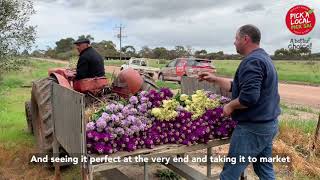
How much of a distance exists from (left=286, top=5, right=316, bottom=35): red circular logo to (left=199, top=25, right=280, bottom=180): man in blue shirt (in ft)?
9.12

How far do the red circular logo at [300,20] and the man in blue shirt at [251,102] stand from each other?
2.78 meters

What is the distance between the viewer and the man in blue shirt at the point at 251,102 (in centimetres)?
397

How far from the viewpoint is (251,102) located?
397cm

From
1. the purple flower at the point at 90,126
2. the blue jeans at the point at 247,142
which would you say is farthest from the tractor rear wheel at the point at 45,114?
the blue jeans at the point at 247,142

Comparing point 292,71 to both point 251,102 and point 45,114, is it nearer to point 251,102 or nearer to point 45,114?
point 45,114

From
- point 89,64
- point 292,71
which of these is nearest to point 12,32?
point 89,64

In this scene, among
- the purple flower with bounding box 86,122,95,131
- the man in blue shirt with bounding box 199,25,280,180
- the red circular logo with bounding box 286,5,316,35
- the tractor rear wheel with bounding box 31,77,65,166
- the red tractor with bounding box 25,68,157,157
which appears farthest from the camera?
the red circular logo with bounding box 286,5,316,35

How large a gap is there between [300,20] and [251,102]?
328cm

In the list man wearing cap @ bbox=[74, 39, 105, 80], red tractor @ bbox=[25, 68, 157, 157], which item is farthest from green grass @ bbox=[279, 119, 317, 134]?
man wearing cap @ bbox=[74, 39, 105, 80]

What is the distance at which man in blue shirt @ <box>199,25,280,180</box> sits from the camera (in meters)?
3.97

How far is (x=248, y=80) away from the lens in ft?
13.0

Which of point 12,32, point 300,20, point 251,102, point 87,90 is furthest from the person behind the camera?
point 12,32

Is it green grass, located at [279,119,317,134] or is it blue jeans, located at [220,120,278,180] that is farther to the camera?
green grass, located at [279,119,317,134]

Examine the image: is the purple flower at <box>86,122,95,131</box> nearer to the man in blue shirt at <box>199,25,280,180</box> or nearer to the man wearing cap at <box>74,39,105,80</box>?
the man in blue shirt at <box>199,25,280,180</box>
